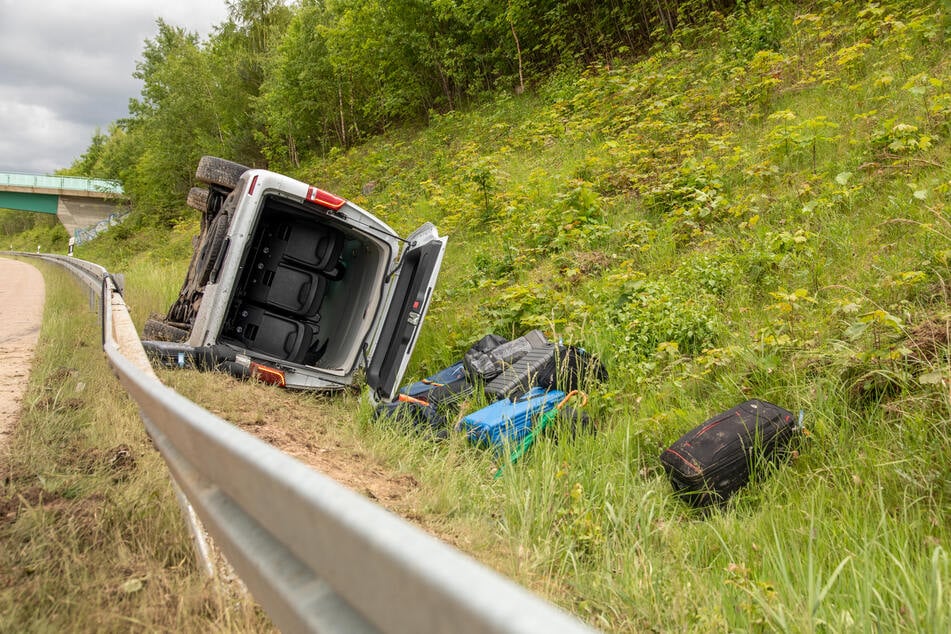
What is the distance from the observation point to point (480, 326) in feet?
22.4

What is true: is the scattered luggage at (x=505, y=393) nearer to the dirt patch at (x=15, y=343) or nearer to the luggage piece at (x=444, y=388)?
the luggage piece at (x=444, y=388)

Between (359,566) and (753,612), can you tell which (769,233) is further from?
(359,566)

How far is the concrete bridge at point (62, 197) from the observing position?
40.1 meters

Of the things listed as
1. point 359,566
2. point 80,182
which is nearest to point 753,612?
point 359,566

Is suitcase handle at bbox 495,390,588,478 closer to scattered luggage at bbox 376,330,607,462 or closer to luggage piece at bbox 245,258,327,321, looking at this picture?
scattered luggage at bbox 376,330,607,462

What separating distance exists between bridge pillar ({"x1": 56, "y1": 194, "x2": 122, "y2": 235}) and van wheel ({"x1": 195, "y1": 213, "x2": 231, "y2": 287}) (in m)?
40.4

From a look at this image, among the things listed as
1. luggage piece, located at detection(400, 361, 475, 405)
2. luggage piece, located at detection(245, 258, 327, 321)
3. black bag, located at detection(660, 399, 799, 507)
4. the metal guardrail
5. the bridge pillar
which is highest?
the bridge pillar

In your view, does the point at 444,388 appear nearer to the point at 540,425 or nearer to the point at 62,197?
the point at 540,425

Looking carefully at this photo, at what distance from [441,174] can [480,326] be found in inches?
306

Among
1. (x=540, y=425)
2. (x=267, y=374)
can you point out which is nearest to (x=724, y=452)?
(x=540, y=425)

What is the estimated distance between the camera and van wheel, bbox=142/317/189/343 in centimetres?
594

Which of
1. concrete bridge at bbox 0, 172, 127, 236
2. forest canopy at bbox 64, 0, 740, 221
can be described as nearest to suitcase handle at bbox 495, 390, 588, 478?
forest canopy at bbox 64, 0, 740, 221

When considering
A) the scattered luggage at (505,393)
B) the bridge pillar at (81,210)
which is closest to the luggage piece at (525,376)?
the scattered luggage at (505,393)

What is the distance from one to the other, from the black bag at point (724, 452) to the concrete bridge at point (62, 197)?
43267 millimetres
